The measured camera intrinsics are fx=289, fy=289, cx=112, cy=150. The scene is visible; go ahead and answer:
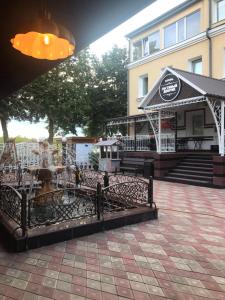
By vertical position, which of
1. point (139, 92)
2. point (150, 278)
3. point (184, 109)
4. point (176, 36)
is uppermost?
point (176, 36)

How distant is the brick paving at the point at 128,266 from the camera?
125 inches

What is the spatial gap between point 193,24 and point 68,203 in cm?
1418

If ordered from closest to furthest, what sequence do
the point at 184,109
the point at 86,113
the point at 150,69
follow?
the point at 184,109, the point at 150,69, the point at 86,113

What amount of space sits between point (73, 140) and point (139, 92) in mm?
5573

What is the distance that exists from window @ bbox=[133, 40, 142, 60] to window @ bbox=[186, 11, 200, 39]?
396 cm

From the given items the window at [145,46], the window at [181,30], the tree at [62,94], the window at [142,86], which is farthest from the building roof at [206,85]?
the tree at [62,94]

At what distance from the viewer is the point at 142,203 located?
21.2 feet

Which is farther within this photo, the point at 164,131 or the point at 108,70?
the point at 108,70

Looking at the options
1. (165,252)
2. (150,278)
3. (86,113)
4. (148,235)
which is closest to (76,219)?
(148,235)

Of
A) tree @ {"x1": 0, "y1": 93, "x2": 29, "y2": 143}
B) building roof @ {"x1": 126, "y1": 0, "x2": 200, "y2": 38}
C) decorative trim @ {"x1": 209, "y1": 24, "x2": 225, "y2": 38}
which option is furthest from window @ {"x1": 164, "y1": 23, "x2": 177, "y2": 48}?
A: tree @ {"x1": 0, "y1": 93, "x2": 29, "y2": 143}

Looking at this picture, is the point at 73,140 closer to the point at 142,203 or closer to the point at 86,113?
the point at 86,113

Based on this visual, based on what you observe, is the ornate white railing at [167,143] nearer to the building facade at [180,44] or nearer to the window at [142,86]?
the building facade at [180,44]

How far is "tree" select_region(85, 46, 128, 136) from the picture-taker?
90.9ft

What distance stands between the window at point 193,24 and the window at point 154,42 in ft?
7.36
